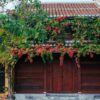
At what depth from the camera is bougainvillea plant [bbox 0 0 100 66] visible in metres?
12.0

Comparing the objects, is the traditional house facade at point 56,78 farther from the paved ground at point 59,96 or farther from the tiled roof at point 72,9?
the tiled roof at point 72,9

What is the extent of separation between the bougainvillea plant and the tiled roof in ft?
6.18

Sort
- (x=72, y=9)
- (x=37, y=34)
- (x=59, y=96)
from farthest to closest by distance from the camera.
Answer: (x=72, y=9)
(x=59, y=96)
(x=37, y=34)

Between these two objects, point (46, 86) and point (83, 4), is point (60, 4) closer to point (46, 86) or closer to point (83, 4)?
point (83, 4)

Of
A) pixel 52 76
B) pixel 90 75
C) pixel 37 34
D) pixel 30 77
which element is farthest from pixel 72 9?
pixel 37 34

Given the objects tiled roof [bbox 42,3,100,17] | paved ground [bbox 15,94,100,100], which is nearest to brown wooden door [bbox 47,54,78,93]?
paved ground [bbox 15,94,100,100]

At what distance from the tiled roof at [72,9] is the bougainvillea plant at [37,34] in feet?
6.18

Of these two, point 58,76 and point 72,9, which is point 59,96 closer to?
point 58,76

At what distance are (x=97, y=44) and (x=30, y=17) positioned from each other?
3.34 meters

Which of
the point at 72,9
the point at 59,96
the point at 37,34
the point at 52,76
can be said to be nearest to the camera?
the point at 37,34

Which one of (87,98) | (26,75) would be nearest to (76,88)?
(87,98)

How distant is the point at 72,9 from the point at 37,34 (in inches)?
358

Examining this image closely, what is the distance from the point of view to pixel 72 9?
2119 cm

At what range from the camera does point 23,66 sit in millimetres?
19016
